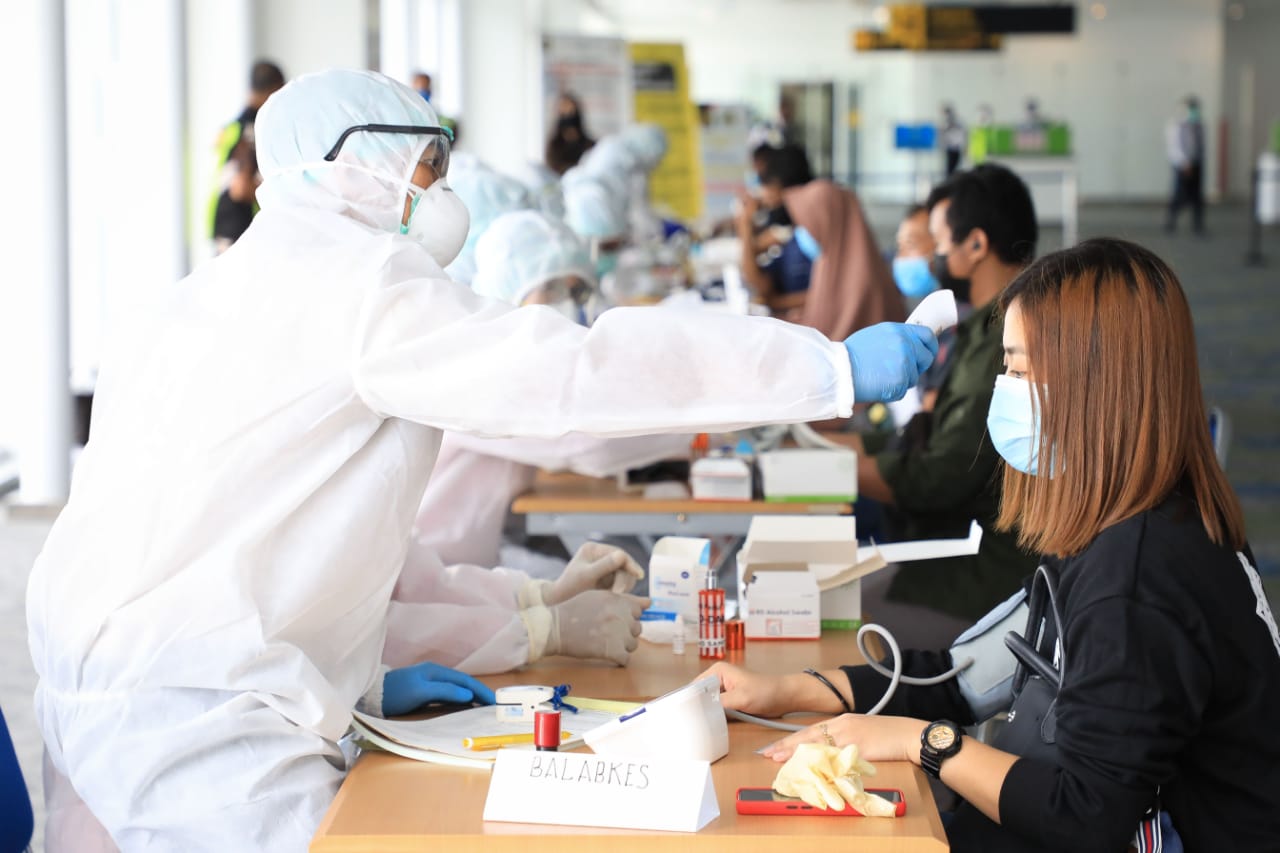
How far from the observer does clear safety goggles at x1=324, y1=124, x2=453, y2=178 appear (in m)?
1.84

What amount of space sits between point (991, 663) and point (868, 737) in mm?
322

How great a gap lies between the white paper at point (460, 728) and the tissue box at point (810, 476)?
1.37m

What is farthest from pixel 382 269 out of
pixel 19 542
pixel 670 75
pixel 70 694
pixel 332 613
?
pixel 670 75

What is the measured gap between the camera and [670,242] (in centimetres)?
944

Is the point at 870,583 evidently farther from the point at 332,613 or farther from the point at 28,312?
the point at 28,312

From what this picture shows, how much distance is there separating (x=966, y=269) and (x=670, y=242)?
600 cm

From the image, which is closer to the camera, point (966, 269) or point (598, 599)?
point (598, 599)

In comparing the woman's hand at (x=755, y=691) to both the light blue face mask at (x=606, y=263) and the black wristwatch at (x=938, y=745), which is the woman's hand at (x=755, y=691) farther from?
the light blue face mask at (x=606, y=263)

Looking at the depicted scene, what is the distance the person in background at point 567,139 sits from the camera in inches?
392

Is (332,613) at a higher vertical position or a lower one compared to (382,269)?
lower

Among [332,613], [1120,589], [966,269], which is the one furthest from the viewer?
[966,269]

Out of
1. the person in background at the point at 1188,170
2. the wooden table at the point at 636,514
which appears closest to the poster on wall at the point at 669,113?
the person in background at the point at 1188,170

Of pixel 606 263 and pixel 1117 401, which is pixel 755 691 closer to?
pixel 1117 401

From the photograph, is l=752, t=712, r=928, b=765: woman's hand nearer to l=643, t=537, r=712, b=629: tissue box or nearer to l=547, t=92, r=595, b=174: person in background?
l=643, t=537, r=712, b=629: tissue box
